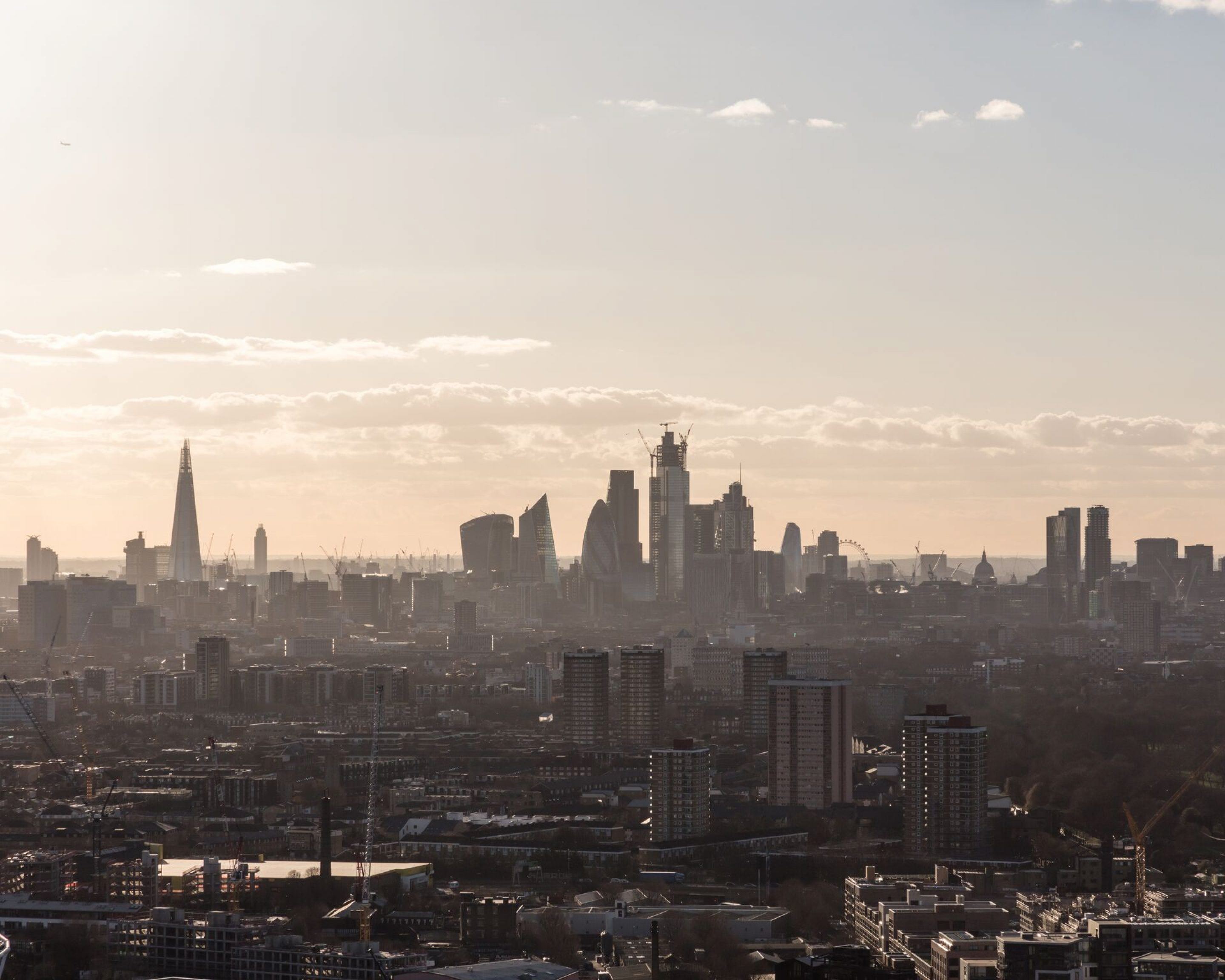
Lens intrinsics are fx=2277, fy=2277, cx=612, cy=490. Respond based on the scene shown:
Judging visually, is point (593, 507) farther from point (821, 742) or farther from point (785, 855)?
point (785, 855)

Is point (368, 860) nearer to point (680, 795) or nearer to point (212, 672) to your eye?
point (680, 795)

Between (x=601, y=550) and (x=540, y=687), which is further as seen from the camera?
(x=601, y=550)

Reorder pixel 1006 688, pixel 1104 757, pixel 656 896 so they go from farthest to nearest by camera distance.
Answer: pixel 1006 688 → pixel 1104 757 → pixel 656 896

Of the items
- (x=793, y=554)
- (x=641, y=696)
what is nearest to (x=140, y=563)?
(x=793, y=554)

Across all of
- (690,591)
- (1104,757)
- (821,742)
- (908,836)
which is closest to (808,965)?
(908,836)

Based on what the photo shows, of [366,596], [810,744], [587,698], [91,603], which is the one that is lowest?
[810,744]

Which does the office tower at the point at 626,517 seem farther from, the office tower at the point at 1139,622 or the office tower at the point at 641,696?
the office tower at the point at 641,696

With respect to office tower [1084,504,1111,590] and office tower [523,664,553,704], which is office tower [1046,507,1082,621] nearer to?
office tower [1084,504,1111,590]

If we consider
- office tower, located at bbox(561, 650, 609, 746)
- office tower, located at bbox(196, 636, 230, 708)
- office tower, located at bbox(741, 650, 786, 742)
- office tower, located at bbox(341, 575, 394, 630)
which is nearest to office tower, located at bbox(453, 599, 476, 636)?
office tower, located at bbox(341, 575, 394, 630)
